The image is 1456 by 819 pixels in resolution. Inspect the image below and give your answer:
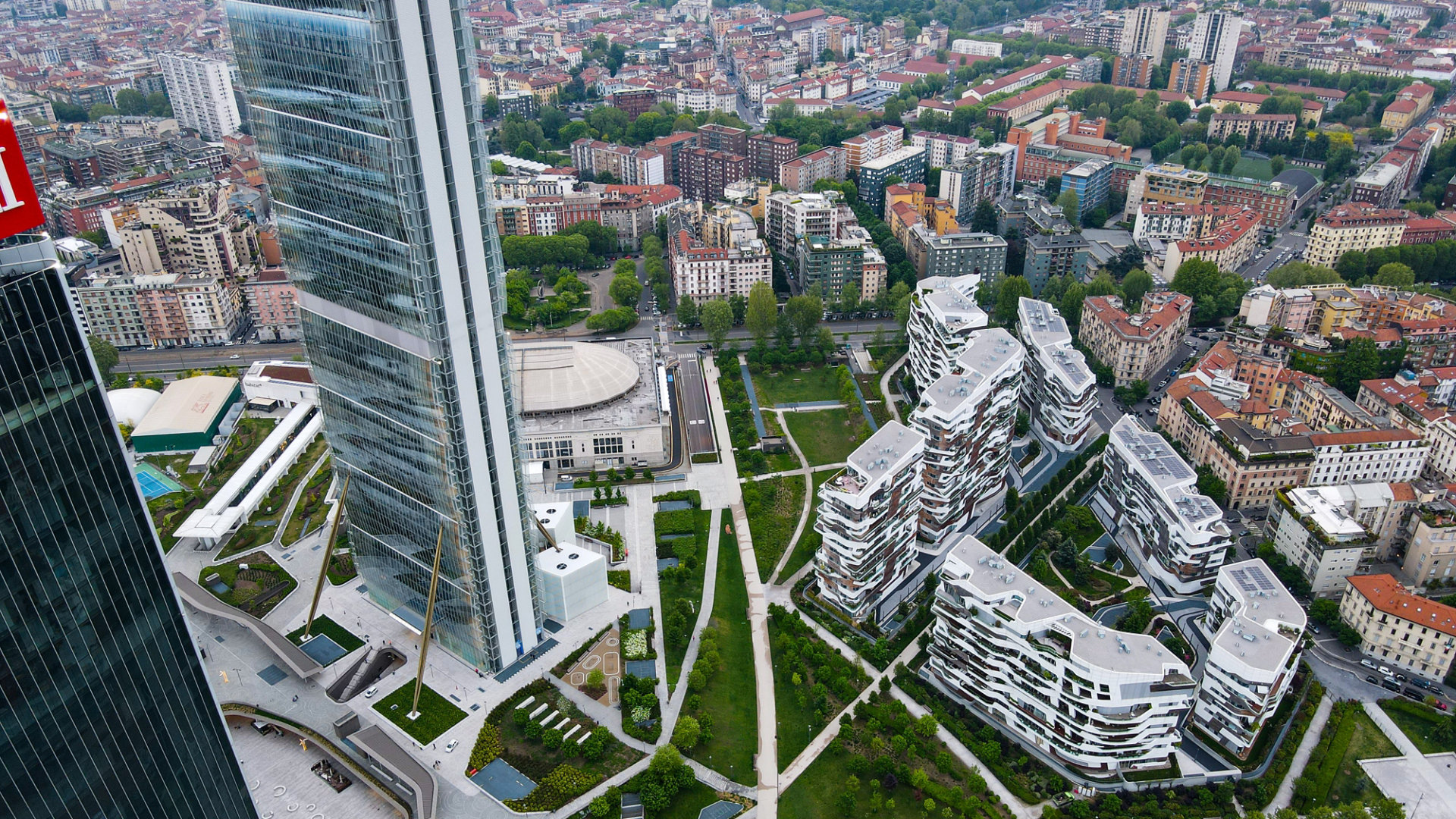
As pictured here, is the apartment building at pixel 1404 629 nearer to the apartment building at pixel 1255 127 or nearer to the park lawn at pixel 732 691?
the park lawn at pixel 732 691

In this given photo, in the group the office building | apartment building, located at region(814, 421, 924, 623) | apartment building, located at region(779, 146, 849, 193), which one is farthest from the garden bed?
apartment building, located at region(779, 146, 849, 193)

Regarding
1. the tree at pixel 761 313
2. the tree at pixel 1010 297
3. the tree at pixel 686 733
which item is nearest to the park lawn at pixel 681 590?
the tree at pixel 686 733

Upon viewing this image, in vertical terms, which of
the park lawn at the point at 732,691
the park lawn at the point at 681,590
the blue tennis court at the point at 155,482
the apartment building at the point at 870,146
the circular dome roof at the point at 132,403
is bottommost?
the park lawn at the point at 732,691

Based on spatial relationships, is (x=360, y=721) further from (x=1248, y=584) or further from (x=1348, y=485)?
(x=1348, y=485)

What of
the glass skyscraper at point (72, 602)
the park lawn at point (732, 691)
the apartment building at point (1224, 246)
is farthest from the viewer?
the apartment building at point (1224, 246)

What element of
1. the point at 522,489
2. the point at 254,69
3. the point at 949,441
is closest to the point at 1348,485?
the point at 949,441
